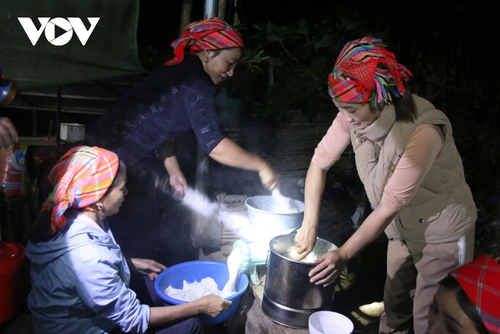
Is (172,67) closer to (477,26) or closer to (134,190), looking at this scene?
(134,190)

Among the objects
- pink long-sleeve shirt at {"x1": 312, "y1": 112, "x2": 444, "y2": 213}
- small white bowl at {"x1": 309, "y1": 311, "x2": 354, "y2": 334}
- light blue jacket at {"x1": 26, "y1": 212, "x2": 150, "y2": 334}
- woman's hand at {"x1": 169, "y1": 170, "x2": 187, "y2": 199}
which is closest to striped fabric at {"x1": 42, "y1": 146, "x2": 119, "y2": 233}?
light blue jacket at {"x1": 26, "y1": 212, "x2": 150, "y2": 334}

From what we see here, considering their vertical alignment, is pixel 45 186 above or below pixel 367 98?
below

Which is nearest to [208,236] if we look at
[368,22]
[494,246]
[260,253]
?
[260,253]

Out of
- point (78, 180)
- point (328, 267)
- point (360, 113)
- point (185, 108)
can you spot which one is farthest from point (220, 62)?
point (328, 267)

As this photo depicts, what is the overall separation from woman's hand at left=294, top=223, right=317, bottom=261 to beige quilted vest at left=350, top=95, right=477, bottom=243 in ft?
1.70

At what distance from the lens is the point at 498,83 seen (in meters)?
7.41

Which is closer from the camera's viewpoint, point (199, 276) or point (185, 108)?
point (185, 108)

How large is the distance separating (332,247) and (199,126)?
4.64 ft

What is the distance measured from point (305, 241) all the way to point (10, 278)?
2770 mm

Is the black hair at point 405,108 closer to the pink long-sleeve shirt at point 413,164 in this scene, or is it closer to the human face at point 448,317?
the pink long-sleeve shirt at point 413,164

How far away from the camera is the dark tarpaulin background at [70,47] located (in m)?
3.50

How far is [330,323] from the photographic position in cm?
235

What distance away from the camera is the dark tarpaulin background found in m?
3.50

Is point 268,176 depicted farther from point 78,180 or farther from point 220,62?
point 78,180
